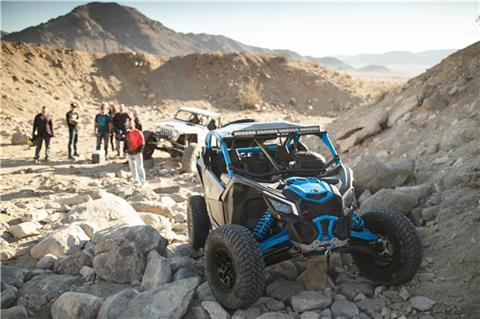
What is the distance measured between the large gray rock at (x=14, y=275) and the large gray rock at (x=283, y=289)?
9.32 feet

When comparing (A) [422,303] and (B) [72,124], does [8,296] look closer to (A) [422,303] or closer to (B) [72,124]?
(A) [422,303]

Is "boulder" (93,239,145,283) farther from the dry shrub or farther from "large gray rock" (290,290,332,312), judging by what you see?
the dry shrub

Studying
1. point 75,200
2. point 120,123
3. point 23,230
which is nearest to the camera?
point 23,230

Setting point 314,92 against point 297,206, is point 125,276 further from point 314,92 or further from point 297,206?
point 314,92

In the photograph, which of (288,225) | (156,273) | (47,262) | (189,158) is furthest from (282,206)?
(189,158)

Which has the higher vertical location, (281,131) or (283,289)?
(281,131)

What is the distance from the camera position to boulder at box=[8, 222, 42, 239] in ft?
19.6

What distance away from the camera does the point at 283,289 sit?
4.30 m

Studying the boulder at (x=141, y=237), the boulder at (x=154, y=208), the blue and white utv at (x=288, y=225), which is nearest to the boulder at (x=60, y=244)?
the boulder at (x=141, y=237)

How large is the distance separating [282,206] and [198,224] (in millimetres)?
1879

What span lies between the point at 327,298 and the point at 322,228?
0.83m

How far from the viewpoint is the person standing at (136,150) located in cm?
923

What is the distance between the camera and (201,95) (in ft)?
101

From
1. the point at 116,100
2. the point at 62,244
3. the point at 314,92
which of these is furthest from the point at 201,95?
the point at 62,244
